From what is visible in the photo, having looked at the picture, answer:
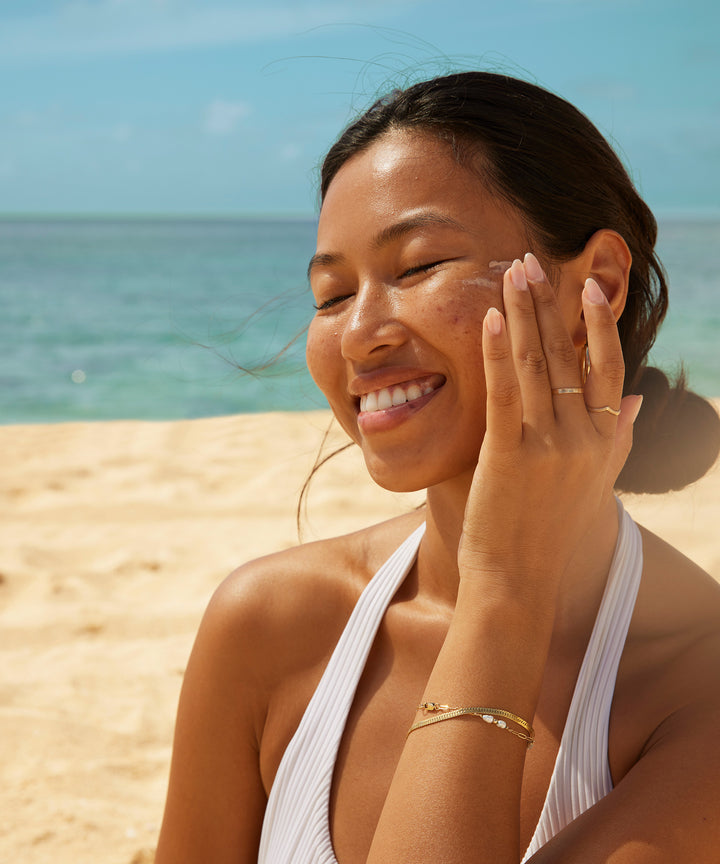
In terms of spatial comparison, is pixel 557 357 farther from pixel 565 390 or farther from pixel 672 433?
pixel 672 433

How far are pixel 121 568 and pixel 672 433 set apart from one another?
401 cm

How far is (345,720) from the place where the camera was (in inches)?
76.3

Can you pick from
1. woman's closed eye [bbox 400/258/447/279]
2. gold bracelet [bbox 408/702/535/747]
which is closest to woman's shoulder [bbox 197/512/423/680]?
gold bracelet [bbox 408/702/535/747]

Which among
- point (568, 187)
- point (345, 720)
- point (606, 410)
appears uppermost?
point (568, 187)

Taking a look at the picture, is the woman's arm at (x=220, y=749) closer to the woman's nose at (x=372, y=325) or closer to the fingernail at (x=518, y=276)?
the woman's nose at (x=372, y=325)

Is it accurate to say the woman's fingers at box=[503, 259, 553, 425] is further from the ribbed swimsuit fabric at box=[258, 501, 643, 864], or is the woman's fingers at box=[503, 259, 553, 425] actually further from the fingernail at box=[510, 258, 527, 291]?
the ribbed swimsuit fabric at box=[258, 501, 643, 864]

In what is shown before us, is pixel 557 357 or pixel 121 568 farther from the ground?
pixel 557 357

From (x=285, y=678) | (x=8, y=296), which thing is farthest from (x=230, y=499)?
(x=8, y=296)

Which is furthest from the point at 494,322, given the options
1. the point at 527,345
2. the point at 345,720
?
the point at 345,720

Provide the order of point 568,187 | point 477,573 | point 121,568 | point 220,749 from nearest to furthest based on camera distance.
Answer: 1. point 477,573
2. point 568,187
3. point 220,749
4. point 121,568

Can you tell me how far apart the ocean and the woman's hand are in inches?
33.1

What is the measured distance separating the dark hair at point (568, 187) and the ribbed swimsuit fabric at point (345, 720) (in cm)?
29

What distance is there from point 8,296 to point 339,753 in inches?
1323

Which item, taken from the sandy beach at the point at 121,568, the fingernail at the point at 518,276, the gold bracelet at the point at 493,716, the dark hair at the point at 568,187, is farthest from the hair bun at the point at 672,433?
the gold bracelet at the point at 493,716
